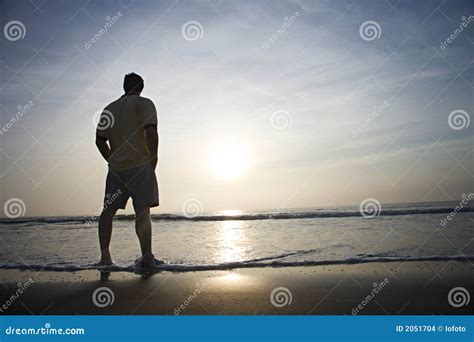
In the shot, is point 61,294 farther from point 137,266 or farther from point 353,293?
point 353,293

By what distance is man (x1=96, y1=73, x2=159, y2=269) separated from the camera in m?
3.68

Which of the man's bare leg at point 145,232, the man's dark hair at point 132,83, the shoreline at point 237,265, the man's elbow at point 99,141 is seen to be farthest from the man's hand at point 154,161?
the shoreline at point 237,265

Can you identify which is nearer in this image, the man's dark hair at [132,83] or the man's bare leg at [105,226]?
the man's bare leg at [105,226]

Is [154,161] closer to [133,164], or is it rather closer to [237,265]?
[133,164]

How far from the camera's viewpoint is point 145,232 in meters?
3.64

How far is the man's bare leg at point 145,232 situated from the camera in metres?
3.64

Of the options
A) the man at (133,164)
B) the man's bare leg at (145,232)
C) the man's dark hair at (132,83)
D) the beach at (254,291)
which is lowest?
the beach at (254,291)

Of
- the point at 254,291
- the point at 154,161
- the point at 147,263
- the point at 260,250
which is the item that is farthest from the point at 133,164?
the point at 260,250

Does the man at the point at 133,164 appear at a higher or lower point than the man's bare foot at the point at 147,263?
higher

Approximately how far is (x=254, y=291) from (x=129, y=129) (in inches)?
78.7

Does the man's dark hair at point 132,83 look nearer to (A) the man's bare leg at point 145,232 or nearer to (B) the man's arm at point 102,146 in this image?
(B) the man's arm at point 102,146

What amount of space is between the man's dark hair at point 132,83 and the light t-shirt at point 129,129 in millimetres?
100

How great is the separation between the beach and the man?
0.44m
